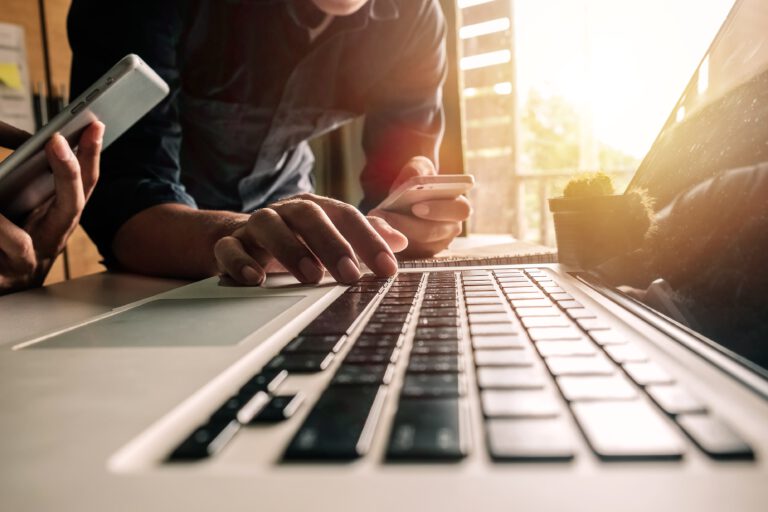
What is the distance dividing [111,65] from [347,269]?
2.34ft

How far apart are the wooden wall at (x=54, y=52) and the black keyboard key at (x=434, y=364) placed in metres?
2.25

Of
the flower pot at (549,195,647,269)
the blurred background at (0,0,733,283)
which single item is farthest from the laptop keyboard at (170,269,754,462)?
the blurred background at (0,0,733,283)

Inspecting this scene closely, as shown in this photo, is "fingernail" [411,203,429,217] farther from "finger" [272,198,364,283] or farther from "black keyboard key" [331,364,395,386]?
"black keyboard key" [331,364,395,386]

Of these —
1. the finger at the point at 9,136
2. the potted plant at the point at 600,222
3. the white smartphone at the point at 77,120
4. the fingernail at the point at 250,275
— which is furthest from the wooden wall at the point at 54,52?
the potted plant at the point at 600,222

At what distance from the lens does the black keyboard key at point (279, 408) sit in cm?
18

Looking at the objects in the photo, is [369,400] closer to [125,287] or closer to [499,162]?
[125,287]

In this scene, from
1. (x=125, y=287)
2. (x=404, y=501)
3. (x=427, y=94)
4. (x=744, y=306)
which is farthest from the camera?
(x=427, y=94)

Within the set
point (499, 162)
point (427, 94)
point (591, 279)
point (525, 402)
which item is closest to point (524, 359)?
point (525, 402)

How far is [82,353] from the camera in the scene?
295mm

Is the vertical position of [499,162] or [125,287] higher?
[499,162]

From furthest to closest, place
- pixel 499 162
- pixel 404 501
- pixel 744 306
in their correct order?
pixel 499 162 → pixel 744 306 → pixel 404 501

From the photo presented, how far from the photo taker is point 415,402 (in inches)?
7.5

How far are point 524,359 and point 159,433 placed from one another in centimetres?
17

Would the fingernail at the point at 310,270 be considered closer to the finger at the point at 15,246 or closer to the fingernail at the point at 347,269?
the fingernail at the point at 347,269
